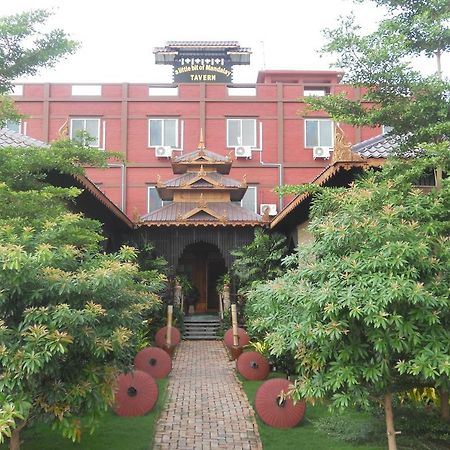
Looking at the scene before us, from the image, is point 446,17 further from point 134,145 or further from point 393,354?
point 134,145

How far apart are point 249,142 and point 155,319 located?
34.9 feet

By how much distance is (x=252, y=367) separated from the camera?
10.3 meters

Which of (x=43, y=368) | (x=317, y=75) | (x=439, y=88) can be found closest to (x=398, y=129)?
(x=439, y=88)

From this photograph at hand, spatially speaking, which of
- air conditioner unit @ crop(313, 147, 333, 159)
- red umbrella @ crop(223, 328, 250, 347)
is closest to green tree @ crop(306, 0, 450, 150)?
red umbrella @ crop(223, 328, 250, 347)

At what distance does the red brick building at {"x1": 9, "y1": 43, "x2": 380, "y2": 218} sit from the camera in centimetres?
2262

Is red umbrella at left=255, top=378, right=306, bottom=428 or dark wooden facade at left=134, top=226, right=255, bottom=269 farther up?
dark wooden facade at left=134, top=226, right=255, bottom=269

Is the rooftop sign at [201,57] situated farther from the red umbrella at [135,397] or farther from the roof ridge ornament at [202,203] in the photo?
the red umbrella at [135,397]

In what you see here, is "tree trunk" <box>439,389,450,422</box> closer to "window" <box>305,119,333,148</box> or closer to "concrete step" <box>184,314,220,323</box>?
"concrete step" <box>184,314,220,323</box>

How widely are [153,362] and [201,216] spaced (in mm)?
6999

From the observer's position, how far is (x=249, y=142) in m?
23.1

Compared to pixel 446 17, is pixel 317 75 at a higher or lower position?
higher

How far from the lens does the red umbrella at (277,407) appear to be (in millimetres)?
7324

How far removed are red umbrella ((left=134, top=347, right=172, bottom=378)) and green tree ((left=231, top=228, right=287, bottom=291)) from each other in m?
4.65

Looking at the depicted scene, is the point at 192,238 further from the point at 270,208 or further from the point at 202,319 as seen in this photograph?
the point at 270,208
